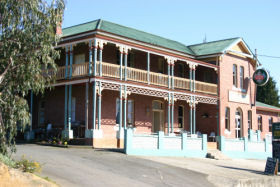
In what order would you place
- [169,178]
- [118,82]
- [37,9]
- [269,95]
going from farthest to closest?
[269,95] < [118,82] < [169,178] < [37,9]

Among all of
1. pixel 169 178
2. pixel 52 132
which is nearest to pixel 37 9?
pixel 169 178

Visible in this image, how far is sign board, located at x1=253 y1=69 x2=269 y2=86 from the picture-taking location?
31011mm

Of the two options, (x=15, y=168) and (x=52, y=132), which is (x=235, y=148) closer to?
(x=52, y=132)

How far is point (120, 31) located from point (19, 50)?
611 inches

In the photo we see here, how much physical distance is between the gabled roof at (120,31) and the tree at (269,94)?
86.8 feet

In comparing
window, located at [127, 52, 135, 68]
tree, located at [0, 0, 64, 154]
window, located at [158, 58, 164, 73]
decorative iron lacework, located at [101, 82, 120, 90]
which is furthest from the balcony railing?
tree, located at [0, 0, 64, 154]

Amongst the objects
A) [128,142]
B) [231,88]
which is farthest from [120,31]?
[231,88]

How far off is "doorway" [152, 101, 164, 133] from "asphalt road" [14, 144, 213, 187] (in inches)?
376

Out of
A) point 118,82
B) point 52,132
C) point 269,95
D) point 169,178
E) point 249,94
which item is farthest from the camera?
point 269,95

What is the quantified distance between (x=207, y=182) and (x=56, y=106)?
13611mm

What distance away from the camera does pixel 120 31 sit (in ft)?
87.3

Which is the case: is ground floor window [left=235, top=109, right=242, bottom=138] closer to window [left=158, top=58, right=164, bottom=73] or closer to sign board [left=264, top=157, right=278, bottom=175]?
window [left=158, top=58, right=164, bottom=73]

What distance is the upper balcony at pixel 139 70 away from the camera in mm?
22391

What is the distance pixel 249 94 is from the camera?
33.1 metres
